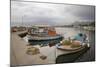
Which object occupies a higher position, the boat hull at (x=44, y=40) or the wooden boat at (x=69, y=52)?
the boat hull at (x=44, y=40)

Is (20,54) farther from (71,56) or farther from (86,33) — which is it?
(86,33)

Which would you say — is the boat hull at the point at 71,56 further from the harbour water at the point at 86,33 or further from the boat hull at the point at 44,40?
the boat hull at the point at 44,40

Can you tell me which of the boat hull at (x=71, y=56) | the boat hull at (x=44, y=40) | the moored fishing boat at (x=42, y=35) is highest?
the moored fishing boat at (x=42, y=35)

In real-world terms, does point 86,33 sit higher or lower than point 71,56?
higher

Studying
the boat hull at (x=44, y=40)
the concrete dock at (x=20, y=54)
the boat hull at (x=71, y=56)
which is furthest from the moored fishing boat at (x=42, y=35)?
the boat hull at (x=71, y=56)

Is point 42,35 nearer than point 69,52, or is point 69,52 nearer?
point 42,35

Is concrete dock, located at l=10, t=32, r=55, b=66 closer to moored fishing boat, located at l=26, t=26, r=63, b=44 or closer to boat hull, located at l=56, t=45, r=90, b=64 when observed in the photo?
moored fishing boat, located at l=26, t=26, r=63, b=44

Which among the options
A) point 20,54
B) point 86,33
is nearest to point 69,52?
point 86,33

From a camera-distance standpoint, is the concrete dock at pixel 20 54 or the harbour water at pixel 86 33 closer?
the concrete dock at pixel 20 54

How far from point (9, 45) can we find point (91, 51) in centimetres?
118

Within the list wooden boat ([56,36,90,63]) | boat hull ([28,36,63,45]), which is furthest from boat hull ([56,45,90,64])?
boat hull ([28,36,63,45])

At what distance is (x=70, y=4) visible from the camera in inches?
94.4

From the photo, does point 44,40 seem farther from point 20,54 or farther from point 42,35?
point 20,54
